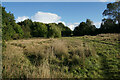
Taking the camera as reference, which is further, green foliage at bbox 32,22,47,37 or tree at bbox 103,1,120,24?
green foliage at bbox 32,22,47,37

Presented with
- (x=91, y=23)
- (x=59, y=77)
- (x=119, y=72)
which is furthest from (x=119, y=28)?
(x=59, y=77)

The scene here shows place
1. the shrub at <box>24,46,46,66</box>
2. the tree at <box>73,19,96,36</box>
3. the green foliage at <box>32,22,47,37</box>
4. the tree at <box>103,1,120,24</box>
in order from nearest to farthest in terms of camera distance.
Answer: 1. the shrub at <box>24,46,46,66</box>
2. the tree at <box>103,1,120,24</box>
3. the green foliage at <box>32,22,47,37</box>
4. the tree at <box>73,19,96,36</box>

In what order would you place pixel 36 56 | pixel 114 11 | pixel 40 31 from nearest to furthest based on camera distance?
pixel 36 56, pixel 114 11, pixel 40 31

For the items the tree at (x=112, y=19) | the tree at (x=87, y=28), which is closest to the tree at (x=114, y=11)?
the tree at (x=112, y=19)

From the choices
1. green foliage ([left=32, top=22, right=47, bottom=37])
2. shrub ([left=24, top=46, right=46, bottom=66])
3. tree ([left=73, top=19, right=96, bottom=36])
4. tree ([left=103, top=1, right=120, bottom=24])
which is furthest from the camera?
tree ([left=73, top=19, right=96, bottom=36])

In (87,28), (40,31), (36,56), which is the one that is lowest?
(36,56)

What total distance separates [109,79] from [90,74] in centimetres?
55

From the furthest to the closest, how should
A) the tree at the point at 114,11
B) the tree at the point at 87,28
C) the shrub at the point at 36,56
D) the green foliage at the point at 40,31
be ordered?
the tree at the point at 87,28, the green foliage at the point at 40,31, the tree at the point at 114,11, the shrub at the point at 36,56

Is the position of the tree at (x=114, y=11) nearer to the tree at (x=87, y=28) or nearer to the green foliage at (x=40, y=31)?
the tree at (x=87, y=28)

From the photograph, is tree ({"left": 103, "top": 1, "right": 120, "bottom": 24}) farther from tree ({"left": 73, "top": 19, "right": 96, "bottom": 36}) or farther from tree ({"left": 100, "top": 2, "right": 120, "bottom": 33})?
tree ({"left": 73, "top": 19, "right": 96, "bottom": 36})

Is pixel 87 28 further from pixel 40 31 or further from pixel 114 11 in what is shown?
pixel 40 31

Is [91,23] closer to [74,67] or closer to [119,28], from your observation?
[119,28]

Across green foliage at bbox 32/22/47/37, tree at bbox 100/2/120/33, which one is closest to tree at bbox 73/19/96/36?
tree at bbox 100/2/120/33

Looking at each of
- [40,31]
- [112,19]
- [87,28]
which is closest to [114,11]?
[112,19]
